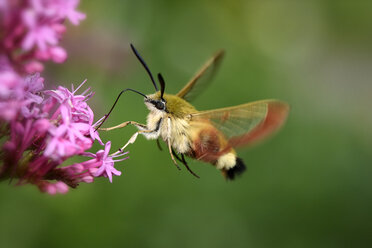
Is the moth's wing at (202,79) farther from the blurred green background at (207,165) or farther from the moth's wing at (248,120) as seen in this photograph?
the blurred green background at (207,165)

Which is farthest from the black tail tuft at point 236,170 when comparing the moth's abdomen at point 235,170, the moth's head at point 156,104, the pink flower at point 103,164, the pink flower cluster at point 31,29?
the pink flower cluster at point 31,29

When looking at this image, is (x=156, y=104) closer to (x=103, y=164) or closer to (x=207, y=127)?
(x=207, y=127)

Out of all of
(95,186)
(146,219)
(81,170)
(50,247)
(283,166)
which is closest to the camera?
(81,170)

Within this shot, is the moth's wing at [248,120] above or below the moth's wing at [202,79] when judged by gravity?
below

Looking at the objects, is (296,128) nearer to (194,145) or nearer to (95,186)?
(95,186)

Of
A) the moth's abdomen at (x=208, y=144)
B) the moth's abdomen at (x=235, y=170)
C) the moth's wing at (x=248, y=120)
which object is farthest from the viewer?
the moth's abdomen at (x=235, y=170)

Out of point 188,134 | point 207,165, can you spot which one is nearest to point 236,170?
point 188,134

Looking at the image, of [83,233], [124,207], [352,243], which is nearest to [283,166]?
[352,243]
